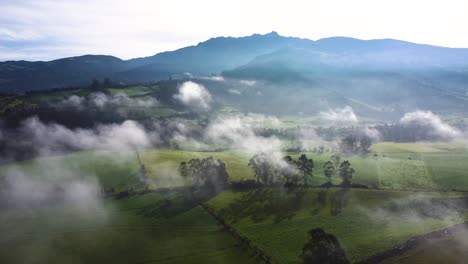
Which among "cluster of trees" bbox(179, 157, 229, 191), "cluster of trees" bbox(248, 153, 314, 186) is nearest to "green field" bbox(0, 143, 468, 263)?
"cluster of trees" bbox(179, 157, 229, 191)

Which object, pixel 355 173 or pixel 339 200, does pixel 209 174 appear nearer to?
pixel 339 200

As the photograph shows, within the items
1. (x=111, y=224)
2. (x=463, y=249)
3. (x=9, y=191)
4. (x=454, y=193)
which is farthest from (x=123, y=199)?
(x=454, y=193)

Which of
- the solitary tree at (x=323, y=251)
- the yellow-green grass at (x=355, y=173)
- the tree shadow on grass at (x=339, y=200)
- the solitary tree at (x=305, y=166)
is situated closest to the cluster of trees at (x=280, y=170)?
the solitary tree at (x=305, y=166)

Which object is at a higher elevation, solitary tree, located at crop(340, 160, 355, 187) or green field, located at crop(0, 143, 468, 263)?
solitary tree, located at crop(340, 160, 355, 187)

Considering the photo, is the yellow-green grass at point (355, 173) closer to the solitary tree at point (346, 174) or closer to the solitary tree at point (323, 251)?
the solitary tree at point (346, 174)

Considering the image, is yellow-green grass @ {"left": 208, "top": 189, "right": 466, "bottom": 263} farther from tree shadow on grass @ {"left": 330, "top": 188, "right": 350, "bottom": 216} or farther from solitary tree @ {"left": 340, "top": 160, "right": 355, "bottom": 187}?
solitary tree @ {"left": 340, "top": 160, "right": 355, "bottom": 187}

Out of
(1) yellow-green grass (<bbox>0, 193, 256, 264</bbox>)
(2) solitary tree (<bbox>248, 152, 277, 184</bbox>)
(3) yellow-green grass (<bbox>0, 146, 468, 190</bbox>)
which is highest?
(2) solitary tree (<bbox>248, 152, 277, 184</bbox>)

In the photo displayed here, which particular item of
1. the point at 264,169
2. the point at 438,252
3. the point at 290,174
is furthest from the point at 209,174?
the point at 438,252
